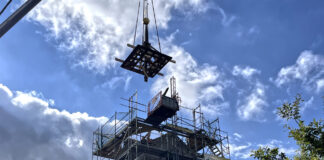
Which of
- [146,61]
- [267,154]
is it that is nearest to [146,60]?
[146,61]

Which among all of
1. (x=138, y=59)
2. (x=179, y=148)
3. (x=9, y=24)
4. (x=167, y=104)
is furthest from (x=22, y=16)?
(x=179, y=148)

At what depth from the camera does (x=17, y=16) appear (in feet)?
40.4

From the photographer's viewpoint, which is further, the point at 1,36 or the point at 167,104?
the point at 167,104

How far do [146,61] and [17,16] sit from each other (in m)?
17.4

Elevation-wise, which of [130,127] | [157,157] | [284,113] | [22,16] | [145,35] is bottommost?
[284,113]

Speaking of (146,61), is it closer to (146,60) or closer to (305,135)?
(146,60)

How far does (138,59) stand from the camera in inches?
1144

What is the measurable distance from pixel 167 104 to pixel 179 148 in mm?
7216

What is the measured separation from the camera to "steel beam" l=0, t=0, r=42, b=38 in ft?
39.7

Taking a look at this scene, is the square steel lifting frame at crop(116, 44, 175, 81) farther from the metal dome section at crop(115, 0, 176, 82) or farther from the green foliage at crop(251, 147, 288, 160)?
the green foliage at crop(251, 147, 288, 160)

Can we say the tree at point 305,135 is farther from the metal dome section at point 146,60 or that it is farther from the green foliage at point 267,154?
the metal dome section at point 146,60

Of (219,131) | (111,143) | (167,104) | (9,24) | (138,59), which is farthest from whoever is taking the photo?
(219,131)

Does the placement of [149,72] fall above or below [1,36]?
above

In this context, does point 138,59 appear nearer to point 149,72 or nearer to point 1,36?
point 149,72
